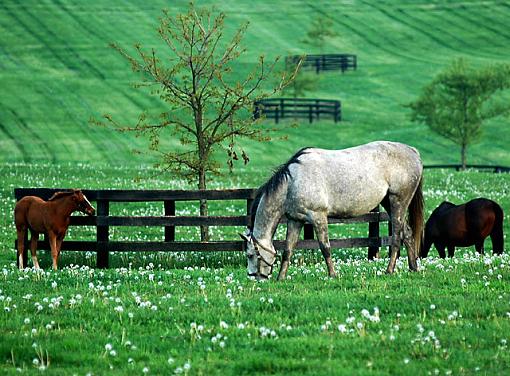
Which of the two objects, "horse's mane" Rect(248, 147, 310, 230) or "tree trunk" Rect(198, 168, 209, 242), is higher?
"horse's mane" Rect(248, 147, 310, 230)

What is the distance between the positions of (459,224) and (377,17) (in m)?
93.4

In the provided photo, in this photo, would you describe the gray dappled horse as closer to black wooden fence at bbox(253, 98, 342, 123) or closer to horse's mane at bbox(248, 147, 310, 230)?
horse's mane at bbox(248, 147, 310, 230)

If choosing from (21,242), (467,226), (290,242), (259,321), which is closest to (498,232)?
(467,226)

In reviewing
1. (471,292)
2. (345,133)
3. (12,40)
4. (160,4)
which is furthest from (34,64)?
(471,292)

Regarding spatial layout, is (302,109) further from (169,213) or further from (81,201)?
(81,201)

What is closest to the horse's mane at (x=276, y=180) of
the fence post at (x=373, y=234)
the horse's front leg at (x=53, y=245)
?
the horse's front leg at (x=53, y=245)

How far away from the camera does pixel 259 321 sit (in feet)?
39.7

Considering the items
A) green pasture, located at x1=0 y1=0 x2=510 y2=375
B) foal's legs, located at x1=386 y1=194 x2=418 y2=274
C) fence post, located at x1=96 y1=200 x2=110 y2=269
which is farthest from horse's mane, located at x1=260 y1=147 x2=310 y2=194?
fence post, located at x1=96 y1=200 x2=110 y2=269

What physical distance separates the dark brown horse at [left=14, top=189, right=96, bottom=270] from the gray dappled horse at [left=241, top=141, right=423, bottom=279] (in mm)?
4368

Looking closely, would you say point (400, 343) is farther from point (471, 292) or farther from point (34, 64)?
point (34, 64)

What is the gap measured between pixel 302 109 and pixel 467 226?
57.8 m

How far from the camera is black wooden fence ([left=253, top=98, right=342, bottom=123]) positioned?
7638cm

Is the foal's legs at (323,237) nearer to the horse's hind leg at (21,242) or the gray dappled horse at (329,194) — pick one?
the gray dappled horse at (329,194)

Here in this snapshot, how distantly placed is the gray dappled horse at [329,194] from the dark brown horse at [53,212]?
437cm
